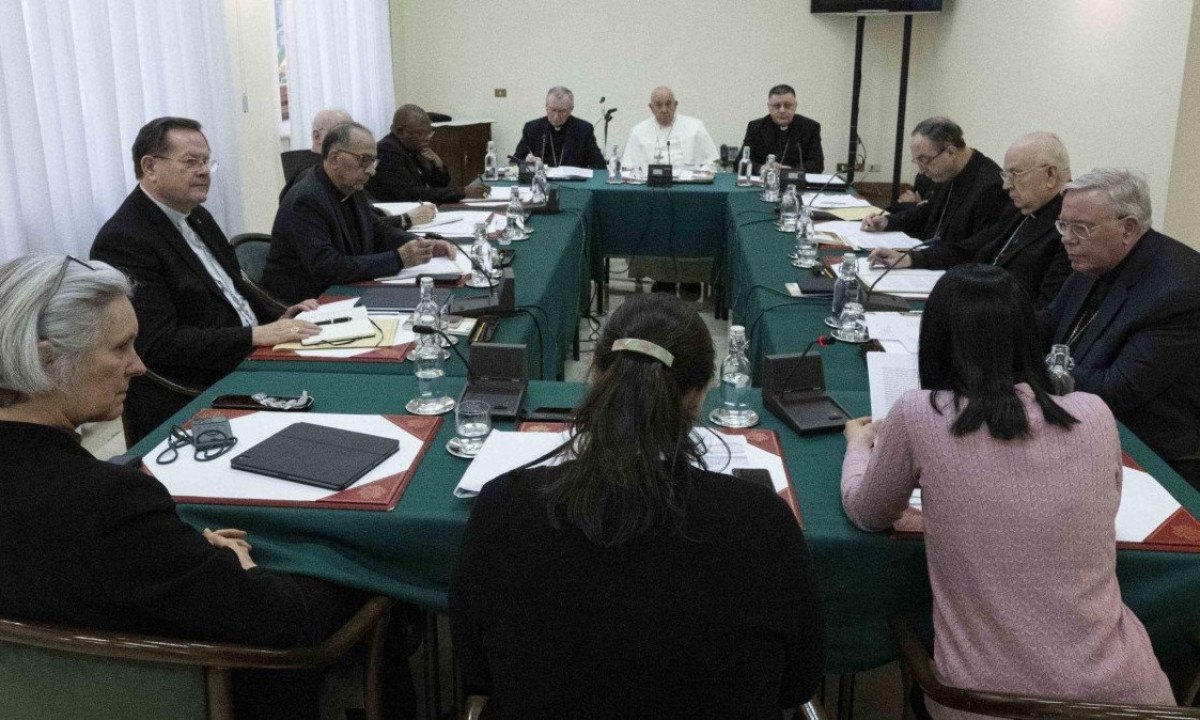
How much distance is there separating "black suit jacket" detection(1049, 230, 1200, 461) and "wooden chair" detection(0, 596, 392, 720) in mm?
1745

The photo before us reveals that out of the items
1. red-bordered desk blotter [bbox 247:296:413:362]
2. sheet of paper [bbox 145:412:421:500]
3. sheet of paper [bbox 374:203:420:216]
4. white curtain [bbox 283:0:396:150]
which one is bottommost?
sheet of paper [bbox 145:412:421:500]

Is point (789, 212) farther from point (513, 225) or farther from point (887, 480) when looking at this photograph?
point (887, 480)

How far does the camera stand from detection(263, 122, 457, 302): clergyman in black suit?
3105 millimetres

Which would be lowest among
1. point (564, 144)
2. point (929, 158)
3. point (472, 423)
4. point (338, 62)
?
point (472, 423)

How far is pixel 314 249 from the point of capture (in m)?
3.10

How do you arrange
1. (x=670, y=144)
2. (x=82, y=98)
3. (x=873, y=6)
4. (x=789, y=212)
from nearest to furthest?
(x=82, y=98), (x=789, y=212), (x=670, y=144), (x=873, y=6)

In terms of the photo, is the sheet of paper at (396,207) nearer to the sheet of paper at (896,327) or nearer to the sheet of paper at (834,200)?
the sheet of paper at (834,200)

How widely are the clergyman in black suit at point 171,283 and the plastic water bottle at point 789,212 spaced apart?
2.17 m

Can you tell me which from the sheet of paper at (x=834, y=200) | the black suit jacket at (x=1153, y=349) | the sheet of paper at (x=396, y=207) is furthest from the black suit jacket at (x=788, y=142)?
the black suit jacket at (x=1153, y=349)

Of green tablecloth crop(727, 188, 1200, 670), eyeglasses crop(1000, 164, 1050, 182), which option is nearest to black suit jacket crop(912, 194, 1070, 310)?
eyeglasses crop(1000, 164, 1050, 182)

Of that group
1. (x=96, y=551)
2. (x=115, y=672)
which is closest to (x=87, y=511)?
(x=96, y=551)

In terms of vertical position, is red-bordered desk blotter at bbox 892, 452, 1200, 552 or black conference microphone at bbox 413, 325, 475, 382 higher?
black conference microphone at bbox 413, 325, 475, 382

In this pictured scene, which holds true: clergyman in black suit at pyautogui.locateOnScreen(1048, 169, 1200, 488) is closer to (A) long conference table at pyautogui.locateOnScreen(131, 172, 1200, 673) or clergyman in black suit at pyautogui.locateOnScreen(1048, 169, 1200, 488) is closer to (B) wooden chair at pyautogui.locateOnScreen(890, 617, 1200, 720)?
(A) long conference table at pyautogui.locateOnScreen(131, 172, 1200, 673)

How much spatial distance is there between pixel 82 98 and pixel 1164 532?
12.3 feet
